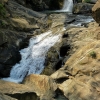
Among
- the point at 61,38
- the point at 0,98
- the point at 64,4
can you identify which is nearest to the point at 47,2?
the point at 64,4

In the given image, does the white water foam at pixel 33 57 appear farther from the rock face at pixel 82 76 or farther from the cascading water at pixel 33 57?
the rock face at pixel 82 76

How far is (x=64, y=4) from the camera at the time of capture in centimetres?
3384

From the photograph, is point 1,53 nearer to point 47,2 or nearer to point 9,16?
point 9,16

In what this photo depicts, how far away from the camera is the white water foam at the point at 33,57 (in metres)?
15.6

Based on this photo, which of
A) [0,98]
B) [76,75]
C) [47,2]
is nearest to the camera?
[0,98]

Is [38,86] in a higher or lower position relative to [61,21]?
lower

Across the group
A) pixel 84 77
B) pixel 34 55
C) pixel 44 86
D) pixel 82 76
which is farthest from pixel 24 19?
pixel 84 77

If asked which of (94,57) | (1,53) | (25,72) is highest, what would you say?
(94,57)

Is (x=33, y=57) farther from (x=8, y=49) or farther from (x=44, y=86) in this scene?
(x=44, y=86)

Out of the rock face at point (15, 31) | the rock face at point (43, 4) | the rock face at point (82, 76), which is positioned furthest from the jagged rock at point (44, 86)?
the rock face at point (43, 4)

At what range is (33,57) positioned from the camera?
53.8ft

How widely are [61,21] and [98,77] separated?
1153 centimetres

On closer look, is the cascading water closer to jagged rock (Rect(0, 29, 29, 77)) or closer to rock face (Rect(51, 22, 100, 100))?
jagged rock (Rect(0, 29, 29, 77))

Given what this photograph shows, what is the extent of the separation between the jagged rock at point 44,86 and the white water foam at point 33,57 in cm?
298
